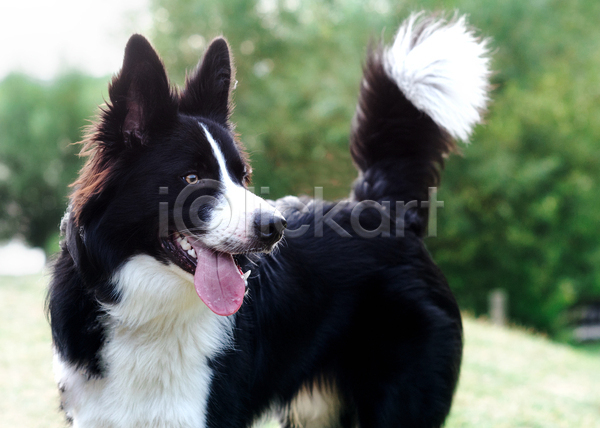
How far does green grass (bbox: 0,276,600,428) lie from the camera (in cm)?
461

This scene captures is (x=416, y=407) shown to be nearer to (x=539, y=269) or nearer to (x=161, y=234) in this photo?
(x=161, y=234)

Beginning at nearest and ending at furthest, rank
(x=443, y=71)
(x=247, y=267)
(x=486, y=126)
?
1. (x=247, y=267)
2. (x=443, y=71)
3. (x=486, y=126)

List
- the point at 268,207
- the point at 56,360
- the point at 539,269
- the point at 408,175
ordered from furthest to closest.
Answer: the point at 539,269 < the point at 408,175 < the point at 56,360 < the point at 268,207

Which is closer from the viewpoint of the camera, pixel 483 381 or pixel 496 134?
pixel 483 381

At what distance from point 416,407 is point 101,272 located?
1.85 metres

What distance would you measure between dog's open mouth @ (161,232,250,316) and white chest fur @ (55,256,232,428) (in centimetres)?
7

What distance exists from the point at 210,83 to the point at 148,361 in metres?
1.41

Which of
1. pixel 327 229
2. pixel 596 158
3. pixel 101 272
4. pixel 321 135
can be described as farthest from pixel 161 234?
pixel 596 158

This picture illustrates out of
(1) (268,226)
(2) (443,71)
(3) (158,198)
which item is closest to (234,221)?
(1) (268,226)

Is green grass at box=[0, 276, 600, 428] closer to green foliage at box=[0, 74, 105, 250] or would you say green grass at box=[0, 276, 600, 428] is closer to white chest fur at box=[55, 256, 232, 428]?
white chest fur at box=[55, 256, 232, 428]

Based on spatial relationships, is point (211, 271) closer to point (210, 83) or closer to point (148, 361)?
point (148, 361)

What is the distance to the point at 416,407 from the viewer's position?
117 inches

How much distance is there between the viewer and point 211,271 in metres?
2.32

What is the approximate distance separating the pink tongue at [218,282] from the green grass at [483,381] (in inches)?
36.0
